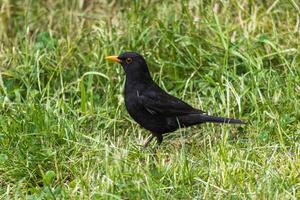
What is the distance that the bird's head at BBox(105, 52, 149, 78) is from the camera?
674 centimetres

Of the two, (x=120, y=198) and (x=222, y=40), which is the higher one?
(x=222, y=40)

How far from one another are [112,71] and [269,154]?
6.22ft

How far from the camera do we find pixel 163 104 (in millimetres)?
6586

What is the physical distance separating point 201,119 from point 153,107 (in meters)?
0.36

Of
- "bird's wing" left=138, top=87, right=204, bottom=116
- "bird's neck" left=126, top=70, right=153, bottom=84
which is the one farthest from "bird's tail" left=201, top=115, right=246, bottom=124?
"bird's neck" left=126, top=70, right=153, bottom=84

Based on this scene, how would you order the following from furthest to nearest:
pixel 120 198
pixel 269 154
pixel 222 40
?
1. pixel 222 40
2. pixel 269 154
3. pixel 120 198

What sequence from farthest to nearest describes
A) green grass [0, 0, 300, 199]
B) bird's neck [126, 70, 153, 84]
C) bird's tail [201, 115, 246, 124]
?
bird's neck [126, 70, 153, 84]
bird's tail [201, 115, 246, 124]
green grass [0, 0, 300, 199]

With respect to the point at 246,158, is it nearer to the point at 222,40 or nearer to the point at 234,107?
the point at 234,107

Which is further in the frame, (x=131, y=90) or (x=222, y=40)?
(x=222, y=40)

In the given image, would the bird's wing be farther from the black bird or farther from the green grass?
the green grass

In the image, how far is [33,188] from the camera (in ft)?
18.9

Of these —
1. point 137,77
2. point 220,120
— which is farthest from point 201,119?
point 137,77

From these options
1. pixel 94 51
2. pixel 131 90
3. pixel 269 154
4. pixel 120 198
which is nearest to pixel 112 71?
pixel 94 51

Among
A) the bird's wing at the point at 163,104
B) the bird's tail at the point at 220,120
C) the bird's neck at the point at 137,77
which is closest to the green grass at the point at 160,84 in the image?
the bird's tail at the point at 220,120
